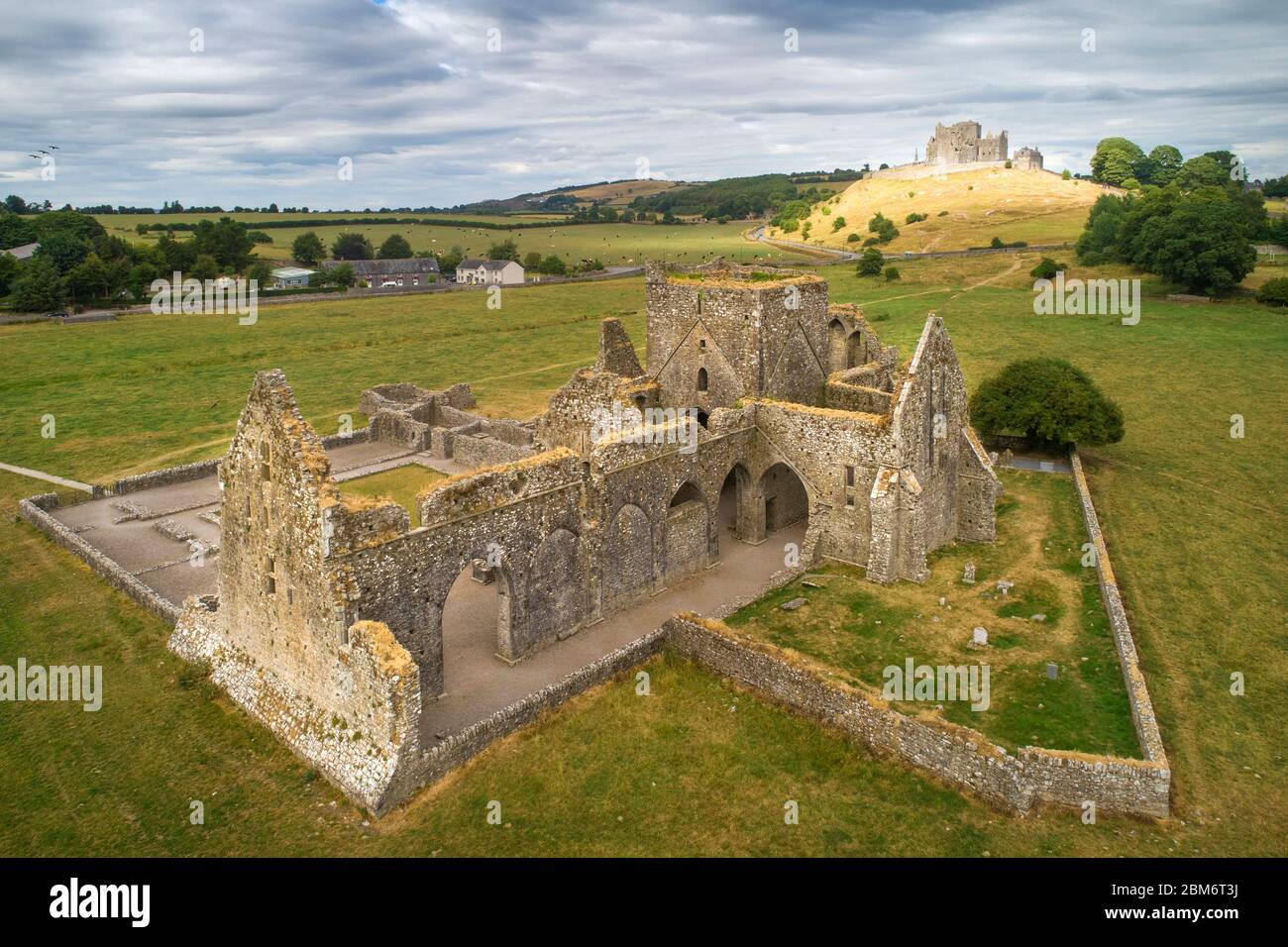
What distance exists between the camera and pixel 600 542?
21.4 m

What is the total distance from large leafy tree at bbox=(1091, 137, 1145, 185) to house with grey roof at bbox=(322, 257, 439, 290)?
122096mm

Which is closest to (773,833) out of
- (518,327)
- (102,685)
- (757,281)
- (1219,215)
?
(102,685)

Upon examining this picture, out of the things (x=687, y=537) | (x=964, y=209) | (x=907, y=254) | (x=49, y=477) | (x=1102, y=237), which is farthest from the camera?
(x=964, y=209)

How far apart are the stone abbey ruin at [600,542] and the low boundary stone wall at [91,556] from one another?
4.9 inches

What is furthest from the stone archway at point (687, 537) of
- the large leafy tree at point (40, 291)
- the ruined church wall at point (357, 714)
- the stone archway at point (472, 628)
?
the large leafy tree at point (40, 291)

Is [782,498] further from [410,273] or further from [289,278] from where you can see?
[410,273]

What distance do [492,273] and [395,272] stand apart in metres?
14.8

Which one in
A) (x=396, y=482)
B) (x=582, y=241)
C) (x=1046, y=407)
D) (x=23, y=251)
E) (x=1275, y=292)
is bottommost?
(x=396, y=482)

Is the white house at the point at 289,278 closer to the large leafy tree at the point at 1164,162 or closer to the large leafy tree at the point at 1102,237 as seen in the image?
the large leafy tree at the point at 1102,237

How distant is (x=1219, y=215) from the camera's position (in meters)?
71.1

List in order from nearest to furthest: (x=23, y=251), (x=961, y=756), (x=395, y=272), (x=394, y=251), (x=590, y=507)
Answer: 1. (x=961, y=756)
2. (x=590, y=507)
3. (x=23, y=251)
4. (x=395, y=272)
5. (x=394, y=251)

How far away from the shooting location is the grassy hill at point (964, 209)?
4572 inches

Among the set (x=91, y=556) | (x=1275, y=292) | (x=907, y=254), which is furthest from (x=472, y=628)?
(x=907, y=254)

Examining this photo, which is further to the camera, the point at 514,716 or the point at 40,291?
the point at 40,291
